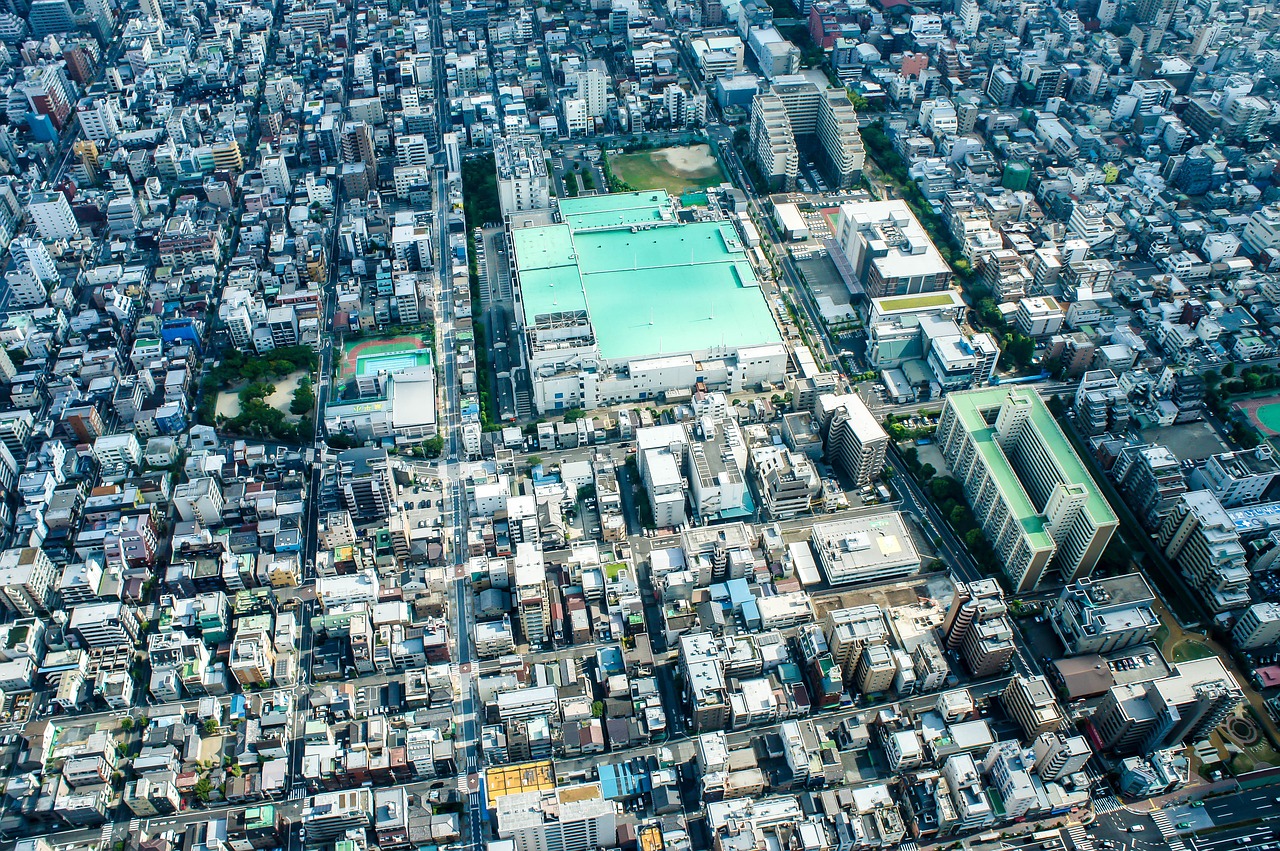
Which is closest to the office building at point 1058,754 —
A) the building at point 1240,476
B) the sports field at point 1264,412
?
the building at point 1240,476

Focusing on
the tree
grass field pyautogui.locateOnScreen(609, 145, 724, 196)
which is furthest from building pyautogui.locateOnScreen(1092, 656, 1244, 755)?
grass field pyautogui.locateOnScreen(609, 145, 724, 196)

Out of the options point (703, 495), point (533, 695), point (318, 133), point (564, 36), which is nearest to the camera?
point (533, 695)

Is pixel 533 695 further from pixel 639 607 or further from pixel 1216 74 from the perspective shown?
pixel 1216 74

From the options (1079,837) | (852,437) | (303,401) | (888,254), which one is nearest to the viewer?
(1079,837)

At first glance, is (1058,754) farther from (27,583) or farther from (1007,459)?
(27,583)

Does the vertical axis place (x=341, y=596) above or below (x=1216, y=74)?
below

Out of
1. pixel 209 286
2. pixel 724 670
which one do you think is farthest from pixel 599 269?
pixel 724 670

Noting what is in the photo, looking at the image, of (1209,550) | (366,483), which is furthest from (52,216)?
(1209,550)
